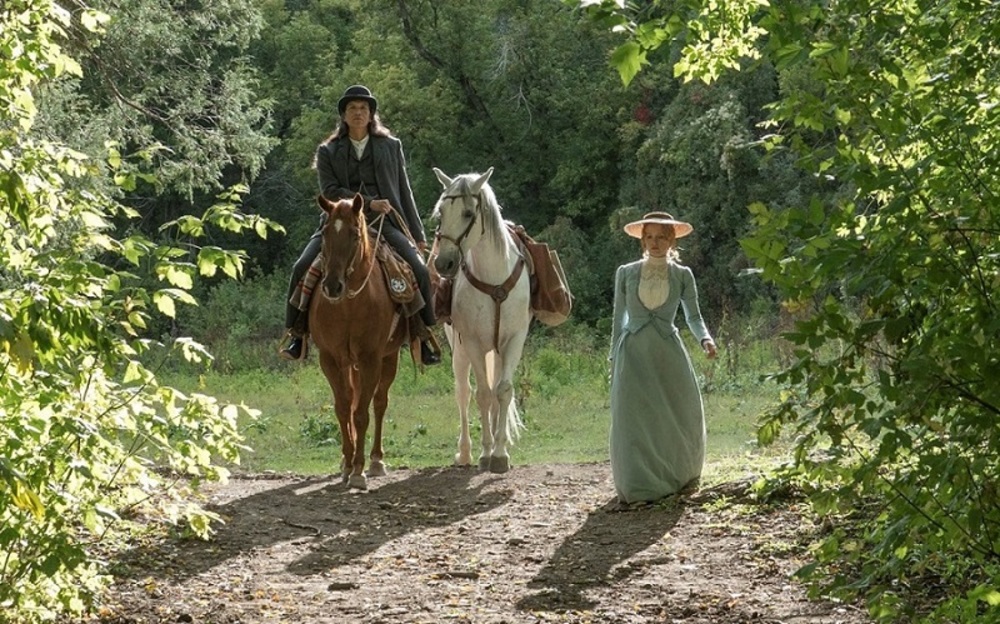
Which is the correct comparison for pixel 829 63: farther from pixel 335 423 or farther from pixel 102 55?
pixel 102 55

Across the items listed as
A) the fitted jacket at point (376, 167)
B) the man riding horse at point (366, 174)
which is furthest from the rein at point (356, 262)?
the fitted jacket at point (376, 167)

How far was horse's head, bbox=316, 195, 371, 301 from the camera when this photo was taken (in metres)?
9.72

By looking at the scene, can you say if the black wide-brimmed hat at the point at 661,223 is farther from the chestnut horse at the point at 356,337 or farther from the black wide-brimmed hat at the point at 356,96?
the black wide-brimmed hat at the point at 356,96

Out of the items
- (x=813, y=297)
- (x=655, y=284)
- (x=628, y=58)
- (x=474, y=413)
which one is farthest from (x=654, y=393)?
(x=474, y=413)

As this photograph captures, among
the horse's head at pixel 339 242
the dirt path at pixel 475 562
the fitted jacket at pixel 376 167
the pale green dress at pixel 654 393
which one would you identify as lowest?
the dirt path at pixel 475 562

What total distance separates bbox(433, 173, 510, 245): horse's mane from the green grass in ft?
7.67

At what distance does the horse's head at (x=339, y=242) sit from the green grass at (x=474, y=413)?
1.55 metres

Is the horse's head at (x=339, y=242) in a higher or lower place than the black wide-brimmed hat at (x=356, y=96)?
lower

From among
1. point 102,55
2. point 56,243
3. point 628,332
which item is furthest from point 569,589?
point 102,55

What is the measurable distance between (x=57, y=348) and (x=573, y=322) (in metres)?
23.7

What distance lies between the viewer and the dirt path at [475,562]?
648 cm

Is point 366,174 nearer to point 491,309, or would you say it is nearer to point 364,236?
point 364,236

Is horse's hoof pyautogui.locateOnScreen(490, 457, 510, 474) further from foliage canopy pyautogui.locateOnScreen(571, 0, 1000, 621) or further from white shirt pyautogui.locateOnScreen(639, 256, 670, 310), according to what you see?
foliage canopy pyautogui.locateOnScreen(571, 0, 1000, 621)

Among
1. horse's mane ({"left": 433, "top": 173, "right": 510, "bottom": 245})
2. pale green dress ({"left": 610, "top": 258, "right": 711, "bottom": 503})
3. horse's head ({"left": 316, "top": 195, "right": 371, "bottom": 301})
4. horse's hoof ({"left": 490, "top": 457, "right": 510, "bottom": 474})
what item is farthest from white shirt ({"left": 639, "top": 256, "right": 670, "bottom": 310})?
horse's hoof ({"left": 490, "top": 457, "right": 510, "bottom": 474})
